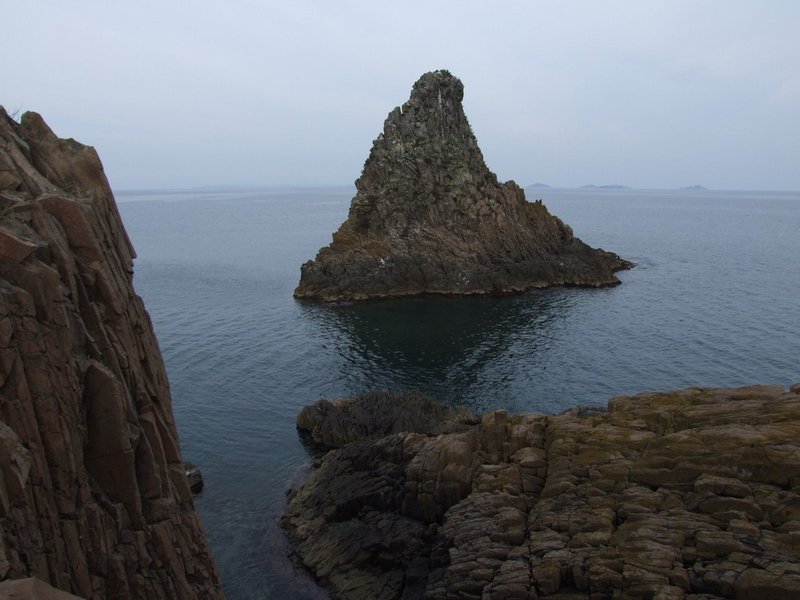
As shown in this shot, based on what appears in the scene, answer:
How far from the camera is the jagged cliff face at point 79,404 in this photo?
16312 millimetres

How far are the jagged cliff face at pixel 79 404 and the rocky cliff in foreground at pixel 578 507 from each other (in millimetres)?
10547

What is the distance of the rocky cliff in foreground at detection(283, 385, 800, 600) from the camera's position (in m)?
22.4

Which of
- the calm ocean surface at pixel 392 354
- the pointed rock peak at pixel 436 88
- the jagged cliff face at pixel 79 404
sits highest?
the pointed rock peak at pixel 436 88

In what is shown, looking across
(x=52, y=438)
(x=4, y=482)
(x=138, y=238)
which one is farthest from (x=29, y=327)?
(x=138, y=238)

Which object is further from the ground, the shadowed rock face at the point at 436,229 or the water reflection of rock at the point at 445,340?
Answer: the shadowed rock face at the point at 436,229

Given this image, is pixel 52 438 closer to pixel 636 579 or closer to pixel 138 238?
pixel 636 579

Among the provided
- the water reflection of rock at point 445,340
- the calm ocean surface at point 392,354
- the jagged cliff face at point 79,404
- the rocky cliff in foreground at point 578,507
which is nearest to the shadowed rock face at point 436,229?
the water reflection of rock at point 445,340

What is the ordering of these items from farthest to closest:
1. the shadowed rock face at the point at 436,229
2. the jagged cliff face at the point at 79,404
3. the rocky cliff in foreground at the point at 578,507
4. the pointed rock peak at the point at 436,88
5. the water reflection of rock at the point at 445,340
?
the pointed rock peak at the point at 436,88 → the shadowed rock face at the point at 436,229 → the water reflection of rock at the point at 445,340 → the rocky cliff in foreground at the point at 578,507 → the jagged cliff face at the point at 79,404

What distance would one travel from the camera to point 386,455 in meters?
36.5

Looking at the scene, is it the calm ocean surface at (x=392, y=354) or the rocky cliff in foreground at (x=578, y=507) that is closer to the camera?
the rocky cliff in foreground at (x=578, y=507)

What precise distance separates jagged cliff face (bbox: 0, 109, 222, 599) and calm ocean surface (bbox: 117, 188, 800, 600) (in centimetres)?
1215

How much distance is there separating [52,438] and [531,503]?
2125 cm

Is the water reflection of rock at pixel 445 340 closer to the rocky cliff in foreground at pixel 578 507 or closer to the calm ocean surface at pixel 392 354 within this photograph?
the calm ocean surface at pixel 392 354

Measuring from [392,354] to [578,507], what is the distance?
135 feet
